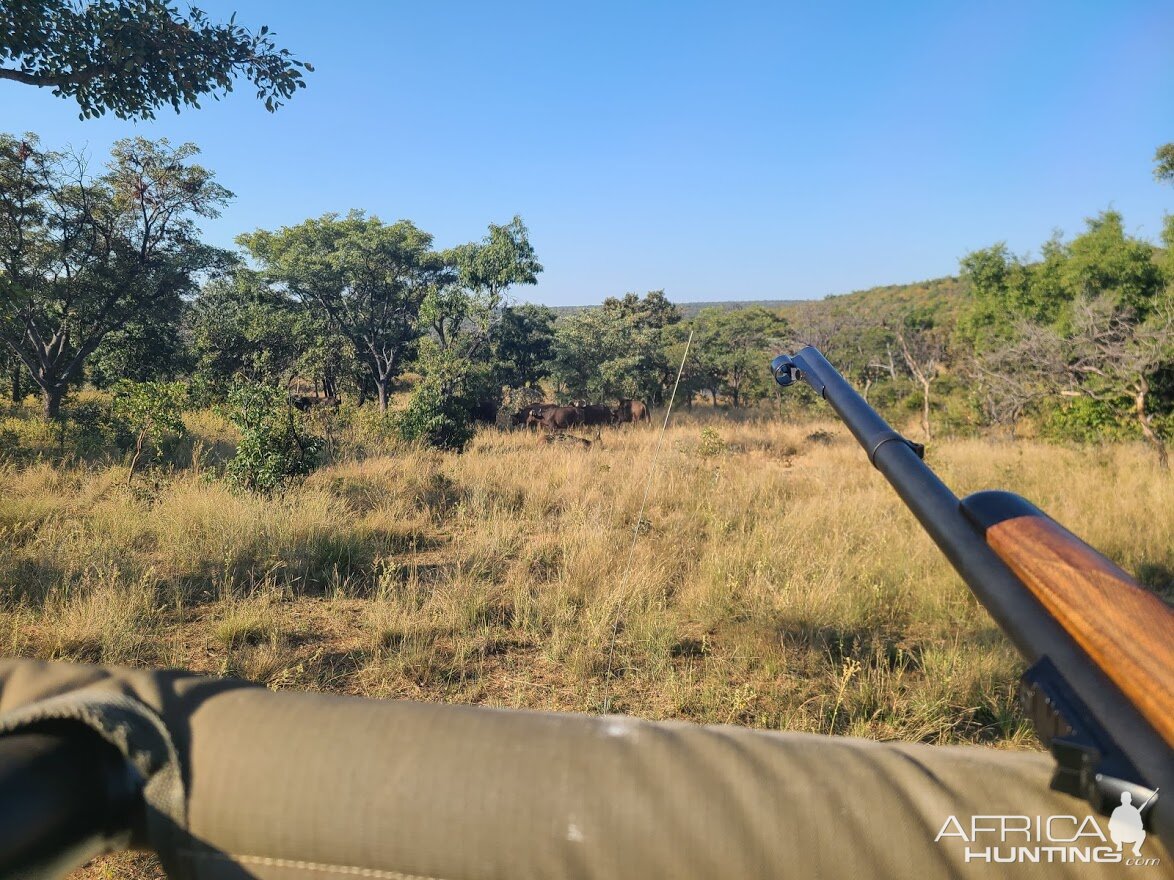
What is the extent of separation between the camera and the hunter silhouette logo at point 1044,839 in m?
0.60

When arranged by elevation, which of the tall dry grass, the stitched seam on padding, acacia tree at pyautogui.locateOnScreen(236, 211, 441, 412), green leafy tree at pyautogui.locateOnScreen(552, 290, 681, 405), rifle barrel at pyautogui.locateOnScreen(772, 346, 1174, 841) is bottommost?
the tall dry grass

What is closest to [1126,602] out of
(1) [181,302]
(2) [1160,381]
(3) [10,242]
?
(2) [1160,381]

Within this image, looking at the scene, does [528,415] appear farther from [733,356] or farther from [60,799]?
[60,799]

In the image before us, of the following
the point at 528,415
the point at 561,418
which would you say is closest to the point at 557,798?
the point at 561,418

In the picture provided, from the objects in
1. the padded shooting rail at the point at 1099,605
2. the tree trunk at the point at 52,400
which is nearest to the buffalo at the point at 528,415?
the tree trunk at the point at 52,400

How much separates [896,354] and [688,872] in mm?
23966

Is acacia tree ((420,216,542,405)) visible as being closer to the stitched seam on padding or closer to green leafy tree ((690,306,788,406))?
green leafy tree ((690,306,788,406))

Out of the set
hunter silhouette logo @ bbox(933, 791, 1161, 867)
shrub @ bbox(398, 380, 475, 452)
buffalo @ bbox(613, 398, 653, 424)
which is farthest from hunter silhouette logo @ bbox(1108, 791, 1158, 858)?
Answer: buffalo @ bbox(613, 398, 653, 424)

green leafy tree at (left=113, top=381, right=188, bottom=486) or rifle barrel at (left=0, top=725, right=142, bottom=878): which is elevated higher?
green leafy tree at (left=113, top=381, right=188, bottom=486)

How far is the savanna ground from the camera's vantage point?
3049 mm

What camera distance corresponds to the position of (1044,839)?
619 millimetres

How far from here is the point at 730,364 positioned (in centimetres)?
2150

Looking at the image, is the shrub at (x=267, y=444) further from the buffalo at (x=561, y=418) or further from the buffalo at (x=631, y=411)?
the buffalo at (x=631, y=411)

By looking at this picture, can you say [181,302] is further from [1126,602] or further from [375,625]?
[1126,602]
